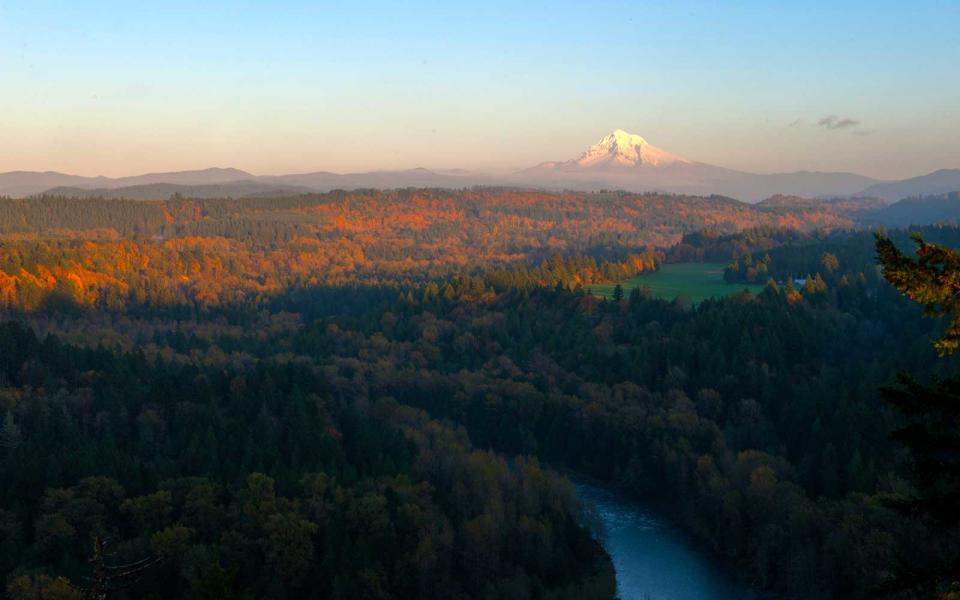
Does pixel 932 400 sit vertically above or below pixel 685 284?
above

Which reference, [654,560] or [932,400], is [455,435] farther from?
[932,400]

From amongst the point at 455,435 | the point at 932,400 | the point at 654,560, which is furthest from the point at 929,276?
the point at 455,435

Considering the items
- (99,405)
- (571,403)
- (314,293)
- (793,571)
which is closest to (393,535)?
(793,571)

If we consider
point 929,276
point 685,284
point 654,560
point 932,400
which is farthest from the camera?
point 685,284

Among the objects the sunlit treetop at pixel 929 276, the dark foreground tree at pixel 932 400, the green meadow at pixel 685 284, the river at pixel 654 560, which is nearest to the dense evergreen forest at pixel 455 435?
the dark foreground tree at pixel 932 400

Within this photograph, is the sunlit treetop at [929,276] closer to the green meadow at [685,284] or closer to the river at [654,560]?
the river at [654,560]

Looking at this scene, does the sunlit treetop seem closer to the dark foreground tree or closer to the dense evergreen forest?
the dark foreground tree
